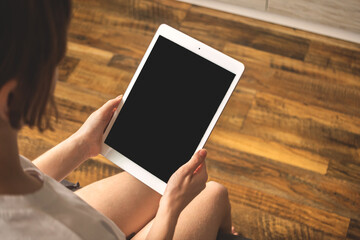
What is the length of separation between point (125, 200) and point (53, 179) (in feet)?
0.96

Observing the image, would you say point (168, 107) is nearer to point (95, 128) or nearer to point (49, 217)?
point (95, 128)

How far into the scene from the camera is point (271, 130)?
1.62 m

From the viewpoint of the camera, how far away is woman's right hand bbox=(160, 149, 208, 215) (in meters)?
0.87

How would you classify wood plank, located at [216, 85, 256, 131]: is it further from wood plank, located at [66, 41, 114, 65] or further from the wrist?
the wrist

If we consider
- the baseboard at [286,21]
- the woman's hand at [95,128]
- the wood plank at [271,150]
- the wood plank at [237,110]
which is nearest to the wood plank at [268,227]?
the wood plank at [271,150]

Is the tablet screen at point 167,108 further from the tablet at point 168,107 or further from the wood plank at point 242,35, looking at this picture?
the wood plank at point 242,35

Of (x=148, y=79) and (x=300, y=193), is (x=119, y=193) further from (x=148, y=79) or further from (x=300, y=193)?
(x=300, y=193)

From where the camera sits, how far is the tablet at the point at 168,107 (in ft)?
3.20

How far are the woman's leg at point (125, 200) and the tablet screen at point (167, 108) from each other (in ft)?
0.19

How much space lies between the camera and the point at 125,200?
100 cm

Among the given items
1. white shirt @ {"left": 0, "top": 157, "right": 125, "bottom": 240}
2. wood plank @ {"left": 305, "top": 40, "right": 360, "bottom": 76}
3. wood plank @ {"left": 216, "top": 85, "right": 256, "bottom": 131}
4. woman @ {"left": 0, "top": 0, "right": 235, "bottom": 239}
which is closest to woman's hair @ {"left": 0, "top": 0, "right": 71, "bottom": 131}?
woman @ {"left": 0, "top": 0, "right": 235, "bottom": 239}

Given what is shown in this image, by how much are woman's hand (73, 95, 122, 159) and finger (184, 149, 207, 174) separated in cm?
22

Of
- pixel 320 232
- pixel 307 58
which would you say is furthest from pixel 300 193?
pixel 307 58

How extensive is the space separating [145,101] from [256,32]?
1010 mm
